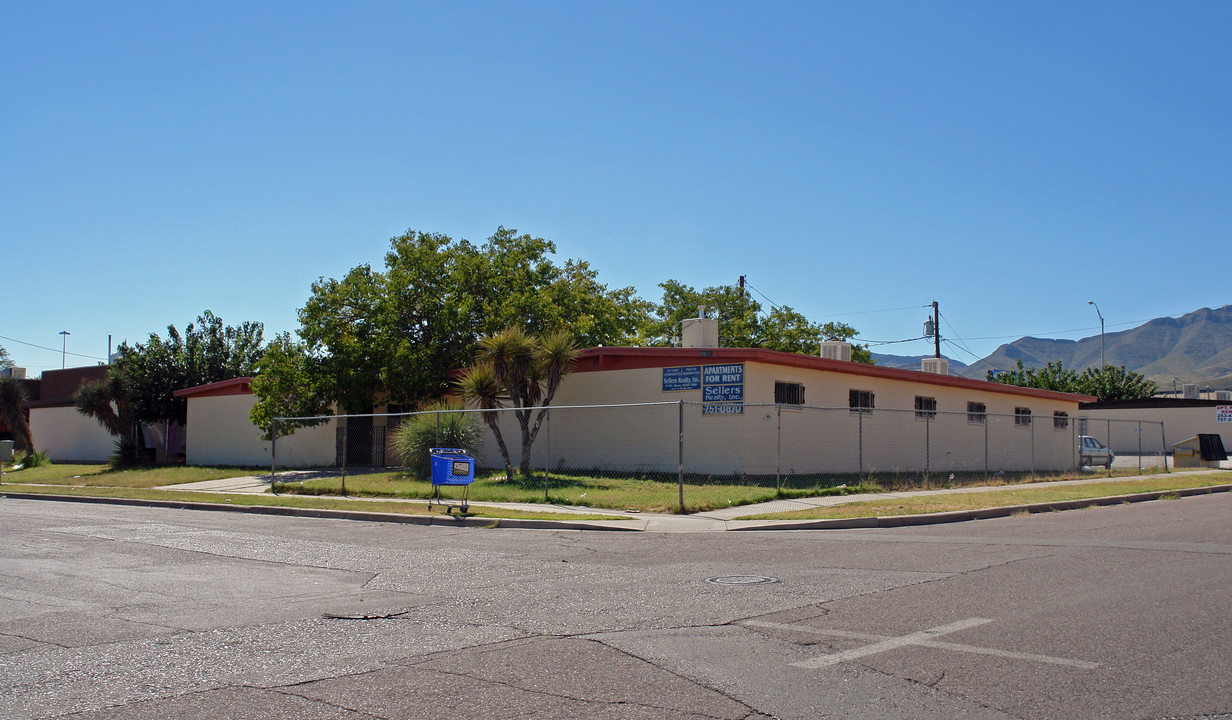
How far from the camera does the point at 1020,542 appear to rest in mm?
11508

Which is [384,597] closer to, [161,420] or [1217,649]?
[1217,649]

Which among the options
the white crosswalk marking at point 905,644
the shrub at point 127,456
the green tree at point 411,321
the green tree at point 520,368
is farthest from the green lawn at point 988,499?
the shrub at point 127,456

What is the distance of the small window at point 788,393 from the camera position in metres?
22.1

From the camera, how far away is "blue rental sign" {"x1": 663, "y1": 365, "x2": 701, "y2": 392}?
21875 mm

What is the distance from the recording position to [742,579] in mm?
8594

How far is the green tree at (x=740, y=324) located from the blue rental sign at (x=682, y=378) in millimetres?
22658

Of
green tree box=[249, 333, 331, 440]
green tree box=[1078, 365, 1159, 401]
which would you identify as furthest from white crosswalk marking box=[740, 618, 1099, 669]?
green tree box=[1078, 365, 1159, 401]

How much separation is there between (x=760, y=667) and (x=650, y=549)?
224 inches

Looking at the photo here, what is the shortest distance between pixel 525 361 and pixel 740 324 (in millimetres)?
25725

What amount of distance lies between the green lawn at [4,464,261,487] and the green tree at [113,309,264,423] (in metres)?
3.22

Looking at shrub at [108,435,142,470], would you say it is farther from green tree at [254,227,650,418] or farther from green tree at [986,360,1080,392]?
green tree at [986,360,1080,392]

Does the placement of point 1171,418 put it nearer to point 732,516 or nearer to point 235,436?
point 732,516

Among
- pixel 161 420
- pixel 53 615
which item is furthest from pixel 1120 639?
pixel 161 420

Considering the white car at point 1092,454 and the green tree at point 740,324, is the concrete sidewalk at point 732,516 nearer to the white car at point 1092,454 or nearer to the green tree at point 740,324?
the white car at point 1092,454
